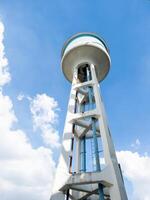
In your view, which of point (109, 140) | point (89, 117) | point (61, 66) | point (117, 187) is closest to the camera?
point (117, 187)

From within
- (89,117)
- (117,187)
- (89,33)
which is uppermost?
(89,33)

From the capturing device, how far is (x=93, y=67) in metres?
17.2

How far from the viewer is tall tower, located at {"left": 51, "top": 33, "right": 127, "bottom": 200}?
10.8 meters

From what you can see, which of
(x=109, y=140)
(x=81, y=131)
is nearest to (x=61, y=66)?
(x=81, y=131)

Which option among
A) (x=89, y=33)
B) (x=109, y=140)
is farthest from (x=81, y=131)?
(x=89, y=33)

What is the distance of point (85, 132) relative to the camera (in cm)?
1538

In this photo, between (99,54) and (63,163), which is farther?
(99,54)

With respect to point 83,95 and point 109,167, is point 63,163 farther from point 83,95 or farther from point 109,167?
point 83,95

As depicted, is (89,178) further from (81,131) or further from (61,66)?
(61,66)

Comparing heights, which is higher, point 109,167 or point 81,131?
point 81,131

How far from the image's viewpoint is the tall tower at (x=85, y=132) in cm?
1077

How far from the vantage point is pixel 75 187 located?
11.4 metres

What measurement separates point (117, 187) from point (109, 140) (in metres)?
2.76

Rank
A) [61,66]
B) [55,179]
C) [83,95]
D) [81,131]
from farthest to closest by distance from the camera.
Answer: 1. [61,66]
2. [83,95]
3. [81,131]
4. [55,179]
